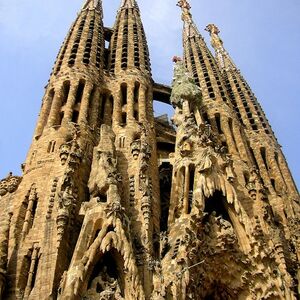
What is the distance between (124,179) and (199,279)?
197 inches

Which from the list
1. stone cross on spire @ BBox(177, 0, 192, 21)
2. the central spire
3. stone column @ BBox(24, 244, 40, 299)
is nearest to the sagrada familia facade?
stone column @ BBox(24, 244, 40, 299)

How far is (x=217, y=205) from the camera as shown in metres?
20.6

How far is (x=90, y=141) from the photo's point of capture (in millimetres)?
21672

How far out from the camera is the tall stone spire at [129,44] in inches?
1127

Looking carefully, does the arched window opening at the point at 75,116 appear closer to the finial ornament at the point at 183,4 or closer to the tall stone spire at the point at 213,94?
the tall stone spire at the point at 213,94

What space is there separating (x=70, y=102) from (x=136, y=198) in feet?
20.1

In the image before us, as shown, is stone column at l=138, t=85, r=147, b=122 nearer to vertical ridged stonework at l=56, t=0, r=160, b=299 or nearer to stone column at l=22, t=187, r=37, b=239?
vertical ridged stonework at l=56, t=0, r=160, b=299

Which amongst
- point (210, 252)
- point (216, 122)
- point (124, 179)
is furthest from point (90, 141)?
point (216, 122)

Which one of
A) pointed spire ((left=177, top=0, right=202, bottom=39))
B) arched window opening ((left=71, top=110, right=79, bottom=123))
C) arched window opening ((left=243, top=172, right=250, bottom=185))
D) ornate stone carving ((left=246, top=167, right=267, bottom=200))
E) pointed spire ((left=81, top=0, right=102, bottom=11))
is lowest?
ornate stone carving ((left=246, top=167, right=267, bottom=200))

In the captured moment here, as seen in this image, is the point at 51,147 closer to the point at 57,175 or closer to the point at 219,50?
the point at 57,175

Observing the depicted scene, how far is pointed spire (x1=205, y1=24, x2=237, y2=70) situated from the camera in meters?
38.1

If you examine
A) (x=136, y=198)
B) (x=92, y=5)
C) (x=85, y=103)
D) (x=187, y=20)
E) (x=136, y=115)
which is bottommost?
(x=136, y=198)

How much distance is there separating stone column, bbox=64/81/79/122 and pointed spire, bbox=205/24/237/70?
1626 centimetres

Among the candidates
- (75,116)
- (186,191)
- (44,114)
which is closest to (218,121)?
(75,116)
